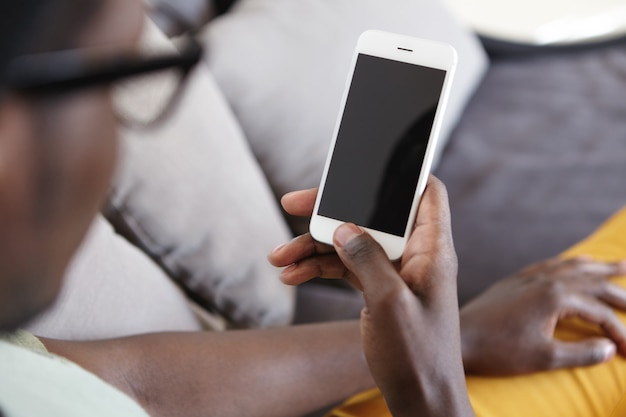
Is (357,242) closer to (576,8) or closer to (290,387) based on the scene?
(290,387)

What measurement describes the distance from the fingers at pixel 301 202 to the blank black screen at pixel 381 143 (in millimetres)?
20

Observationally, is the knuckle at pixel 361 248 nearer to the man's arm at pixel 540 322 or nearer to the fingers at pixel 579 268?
the man's arm at pixel 540 322

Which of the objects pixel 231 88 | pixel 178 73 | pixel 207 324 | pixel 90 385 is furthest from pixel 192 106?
pixel 178 73

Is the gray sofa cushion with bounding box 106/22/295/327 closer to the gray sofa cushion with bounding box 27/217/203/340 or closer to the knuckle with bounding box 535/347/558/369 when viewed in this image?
the gray sofa cushion with bounding box 27/217/203/340

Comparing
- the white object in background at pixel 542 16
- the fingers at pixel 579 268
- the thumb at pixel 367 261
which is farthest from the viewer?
the white object in background at pixel 542 16

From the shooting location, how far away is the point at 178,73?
35cm

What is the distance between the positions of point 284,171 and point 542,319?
1.34 ft

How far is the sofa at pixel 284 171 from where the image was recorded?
745 mm

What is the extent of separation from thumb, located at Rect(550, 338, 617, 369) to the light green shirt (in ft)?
1.42

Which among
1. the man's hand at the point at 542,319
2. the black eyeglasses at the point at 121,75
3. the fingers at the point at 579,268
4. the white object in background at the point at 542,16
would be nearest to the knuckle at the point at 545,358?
the man's hand at the point at 542,319

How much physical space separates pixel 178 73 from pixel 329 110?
1.90 feet

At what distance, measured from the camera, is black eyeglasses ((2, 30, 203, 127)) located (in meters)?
0.29

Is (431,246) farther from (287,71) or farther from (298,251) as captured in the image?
(287,71)

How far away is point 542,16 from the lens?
2096 mm
